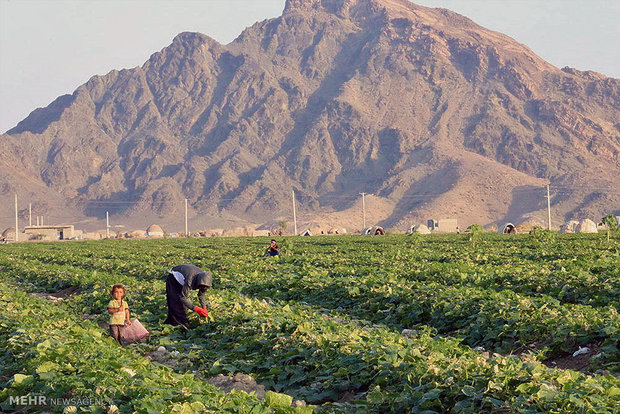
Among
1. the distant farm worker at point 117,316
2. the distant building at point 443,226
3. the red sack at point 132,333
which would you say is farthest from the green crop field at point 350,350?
the distant building at point 443,226

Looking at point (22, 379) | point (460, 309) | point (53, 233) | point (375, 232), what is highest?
point (53, 233)

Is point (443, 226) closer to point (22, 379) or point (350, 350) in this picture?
point (350, 350)

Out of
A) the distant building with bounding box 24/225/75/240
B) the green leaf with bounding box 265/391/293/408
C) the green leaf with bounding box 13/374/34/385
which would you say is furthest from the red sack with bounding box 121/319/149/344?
the distant building with bounding box 24/225/75/240

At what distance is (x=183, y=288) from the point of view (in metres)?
14.5

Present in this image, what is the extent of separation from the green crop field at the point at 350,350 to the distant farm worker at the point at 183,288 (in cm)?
31

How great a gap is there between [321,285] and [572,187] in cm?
15641

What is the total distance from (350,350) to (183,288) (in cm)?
538

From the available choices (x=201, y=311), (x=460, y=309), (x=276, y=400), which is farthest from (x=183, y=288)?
(x=276, y=400)

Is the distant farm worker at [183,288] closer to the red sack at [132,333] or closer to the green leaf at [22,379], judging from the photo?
the red sack at [132,333]

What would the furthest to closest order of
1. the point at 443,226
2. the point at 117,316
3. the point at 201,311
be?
the point at 443,226 < the point at 201,311 < the point at 117,316

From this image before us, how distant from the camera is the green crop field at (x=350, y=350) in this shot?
7.71 meters

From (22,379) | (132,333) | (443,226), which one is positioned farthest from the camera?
(443,226)

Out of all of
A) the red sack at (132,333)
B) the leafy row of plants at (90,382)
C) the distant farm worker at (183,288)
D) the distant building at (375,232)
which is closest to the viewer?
the leafy row of plants at (90,382)

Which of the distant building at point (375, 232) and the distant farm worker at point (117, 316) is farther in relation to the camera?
the distant building at point (375, 232)
